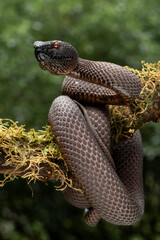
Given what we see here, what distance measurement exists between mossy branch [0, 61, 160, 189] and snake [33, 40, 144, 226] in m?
0.07

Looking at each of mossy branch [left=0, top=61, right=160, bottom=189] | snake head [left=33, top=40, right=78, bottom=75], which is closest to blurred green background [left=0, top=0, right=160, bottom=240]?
mossy branch [left=0, top=61, right=160, bottom=189]

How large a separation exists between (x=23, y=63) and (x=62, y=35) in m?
0.58

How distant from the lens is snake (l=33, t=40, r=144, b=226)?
123 centimetres

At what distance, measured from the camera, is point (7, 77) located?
369 centimetres

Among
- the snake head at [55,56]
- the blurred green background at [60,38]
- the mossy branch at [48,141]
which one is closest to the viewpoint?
the snake head at [55,56]

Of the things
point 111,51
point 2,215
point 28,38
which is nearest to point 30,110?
point 28,38

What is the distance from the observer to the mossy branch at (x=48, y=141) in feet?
4.20

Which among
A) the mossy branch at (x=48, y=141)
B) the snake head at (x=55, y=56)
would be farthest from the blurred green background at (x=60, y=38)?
the snake head at (x=55, y=56)

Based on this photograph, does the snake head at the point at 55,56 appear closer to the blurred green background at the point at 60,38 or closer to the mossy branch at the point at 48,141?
the mossy branch at the point at 48,141

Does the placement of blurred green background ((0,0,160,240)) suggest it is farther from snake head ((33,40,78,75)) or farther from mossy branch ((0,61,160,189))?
snake head ((33,40,78,75))

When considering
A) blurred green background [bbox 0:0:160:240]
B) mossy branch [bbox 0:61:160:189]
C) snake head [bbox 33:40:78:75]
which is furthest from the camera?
blurred green background [bbox 0:0:160:240]

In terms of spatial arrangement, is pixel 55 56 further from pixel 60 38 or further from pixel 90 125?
pixel 60 38

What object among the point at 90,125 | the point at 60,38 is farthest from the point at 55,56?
the point at 60,38

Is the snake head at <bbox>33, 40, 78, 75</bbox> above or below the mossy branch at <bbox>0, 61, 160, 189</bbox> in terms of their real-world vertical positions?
above
